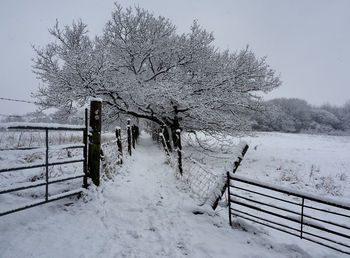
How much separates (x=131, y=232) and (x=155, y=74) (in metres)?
11.1

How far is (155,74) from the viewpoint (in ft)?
43.4

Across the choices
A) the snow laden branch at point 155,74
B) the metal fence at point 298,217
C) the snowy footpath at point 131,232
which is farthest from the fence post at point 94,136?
the snow laden branch at point 155,74

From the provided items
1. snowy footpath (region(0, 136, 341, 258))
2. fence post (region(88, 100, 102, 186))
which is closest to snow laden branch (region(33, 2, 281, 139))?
fence post (region(88, 100, 102, 186))

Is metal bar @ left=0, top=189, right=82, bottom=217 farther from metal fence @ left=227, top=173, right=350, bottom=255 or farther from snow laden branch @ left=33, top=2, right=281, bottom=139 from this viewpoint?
snow laden branch @ left=33, top=2, right=281, bottom=139

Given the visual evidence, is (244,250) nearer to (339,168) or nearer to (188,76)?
(188,76)

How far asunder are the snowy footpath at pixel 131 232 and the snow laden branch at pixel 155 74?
712 centimetres

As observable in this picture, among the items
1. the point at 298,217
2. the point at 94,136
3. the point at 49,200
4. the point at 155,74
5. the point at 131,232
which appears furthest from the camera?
the point at 155,74

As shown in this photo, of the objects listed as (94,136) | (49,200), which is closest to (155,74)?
(94,136)

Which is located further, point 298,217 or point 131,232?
point 298,217

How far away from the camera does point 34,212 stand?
3.51m

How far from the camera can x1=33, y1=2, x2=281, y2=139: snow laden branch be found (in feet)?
35.3

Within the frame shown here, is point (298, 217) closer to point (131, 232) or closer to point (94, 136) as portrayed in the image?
point (131, 232)

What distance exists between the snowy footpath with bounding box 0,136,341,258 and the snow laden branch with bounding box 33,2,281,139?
23.4 feet

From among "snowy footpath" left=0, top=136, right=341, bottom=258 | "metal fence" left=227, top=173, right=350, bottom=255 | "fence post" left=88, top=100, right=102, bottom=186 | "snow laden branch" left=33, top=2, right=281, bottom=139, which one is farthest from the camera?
"snow laden branch" left=33, top=2, right=281, bottom=139
